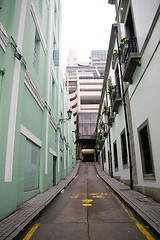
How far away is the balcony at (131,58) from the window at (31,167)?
19.0ft

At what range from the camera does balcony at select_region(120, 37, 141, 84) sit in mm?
8016

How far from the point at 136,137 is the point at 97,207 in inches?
166

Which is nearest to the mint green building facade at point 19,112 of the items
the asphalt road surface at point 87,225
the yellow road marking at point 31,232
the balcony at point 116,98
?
the yellow road marking at point 31,232

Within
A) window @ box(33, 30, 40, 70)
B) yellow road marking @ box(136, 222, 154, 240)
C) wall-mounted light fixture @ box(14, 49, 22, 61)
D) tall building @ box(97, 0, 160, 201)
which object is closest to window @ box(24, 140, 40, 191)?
wall-mounted light fixture @ box(14, 49, 22, 61)

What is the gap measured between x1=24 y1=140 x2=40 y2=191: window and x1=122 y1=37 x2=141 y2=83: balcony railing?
5.79 metres

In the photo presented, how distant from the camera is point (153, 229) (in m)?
3.94

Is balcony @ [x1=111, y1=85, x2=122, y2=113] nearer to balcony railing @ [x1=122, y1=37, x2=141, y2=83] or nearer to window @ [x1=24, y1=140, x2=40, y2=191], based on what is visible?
balcony railing @ [x1=122, y1=37, x2=141, y2=83]

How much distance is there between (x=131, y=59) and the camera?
8086 millimetres

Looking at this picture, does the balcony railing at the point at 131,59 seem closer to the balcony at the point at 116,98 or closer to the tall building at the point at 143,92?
the tall building at the point at 143,92

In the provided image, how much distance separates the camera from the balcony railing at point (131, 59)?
8.02 metres

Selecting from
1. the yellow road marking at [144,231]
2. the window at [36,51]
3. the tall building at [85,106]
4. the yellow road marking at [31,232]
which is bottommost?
the yellow road marking at [31,232]

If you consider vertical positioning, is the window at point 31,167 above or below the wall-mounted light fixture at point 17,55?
below

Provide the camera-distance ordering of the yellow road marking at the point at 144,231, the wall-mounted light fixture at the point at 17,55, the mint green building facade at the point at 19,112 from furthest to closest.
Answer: the wall-mounted light fixture at the point at 17,55 → the mint green building facade at the point at 19,112 → the yellow road marking at the point at 144,231

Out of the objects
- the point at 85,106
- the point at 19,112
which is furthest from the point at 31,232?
the point at 85,106
